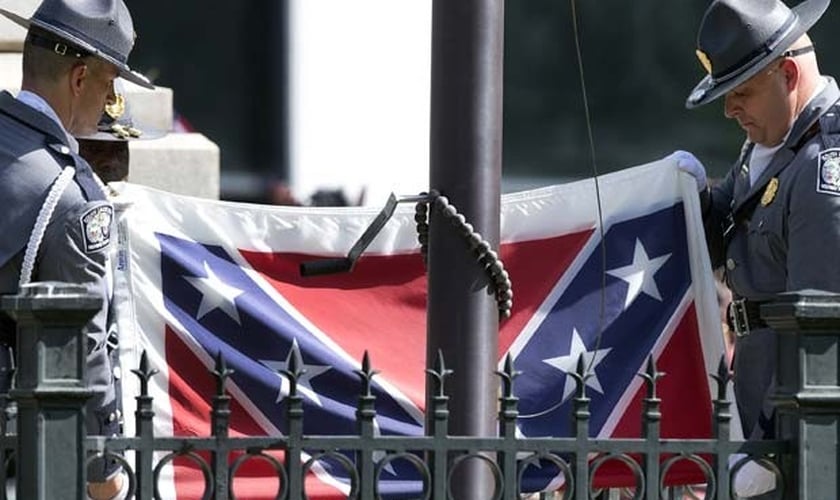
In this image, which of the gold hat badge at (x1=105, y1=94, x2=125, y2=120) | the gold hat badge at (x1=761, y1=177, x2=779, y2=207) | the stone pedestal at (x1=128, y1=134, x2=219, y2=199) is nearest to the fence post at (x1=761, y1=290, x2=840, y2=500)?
the gold hat badge at (x1=761, y1=177, x2=779, y2=207)

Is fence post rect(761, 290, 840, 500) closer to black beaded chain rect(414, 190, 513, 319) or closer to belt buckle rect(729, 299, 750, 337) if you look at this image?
black beaded chain rect(414, 190, 513, 319)

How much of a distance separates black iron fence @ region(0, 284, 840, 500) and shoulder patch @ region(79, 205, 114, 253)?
21.6 inches

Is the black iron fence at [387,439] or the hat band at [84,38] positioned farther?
the hat band at [84,38]

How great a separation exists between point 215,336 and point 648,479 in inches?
71.1

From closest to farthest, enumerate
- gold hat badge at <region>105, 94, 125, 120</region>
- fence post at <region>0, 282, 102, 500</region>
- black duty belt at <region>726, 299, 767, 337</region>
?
1. fence post at <region>0, 282, 102, 500</region>
2. black duty belt at <region>726, 299, 767, 337</region>
3. gold hat badge at <region>105, 94, 125, 120</region>

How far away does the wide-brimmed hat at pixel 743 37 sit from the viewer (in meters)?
5.61

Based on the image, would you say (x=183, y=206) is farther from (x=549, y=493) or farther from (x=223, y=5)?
(x=223, y=5)

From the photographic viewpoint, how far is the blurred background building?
14.3 metres

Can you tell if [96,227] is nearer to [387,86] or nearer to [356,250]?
[356,250]

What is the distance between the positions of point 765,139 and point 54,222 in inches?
73.2

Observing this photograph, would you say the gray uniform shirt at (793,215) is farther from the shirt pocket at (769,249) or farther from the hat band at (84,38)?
the hat band at (84,38)

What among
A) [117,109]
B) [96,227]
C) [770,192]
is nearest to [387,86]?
[117,109]

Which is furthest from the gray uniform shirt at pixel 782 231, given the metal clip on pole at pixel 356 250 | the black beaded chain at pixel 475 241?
the metal clip on pole at pixel 356 250

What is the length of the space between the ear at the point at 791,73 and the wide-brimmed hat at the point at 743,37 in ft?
0.21
